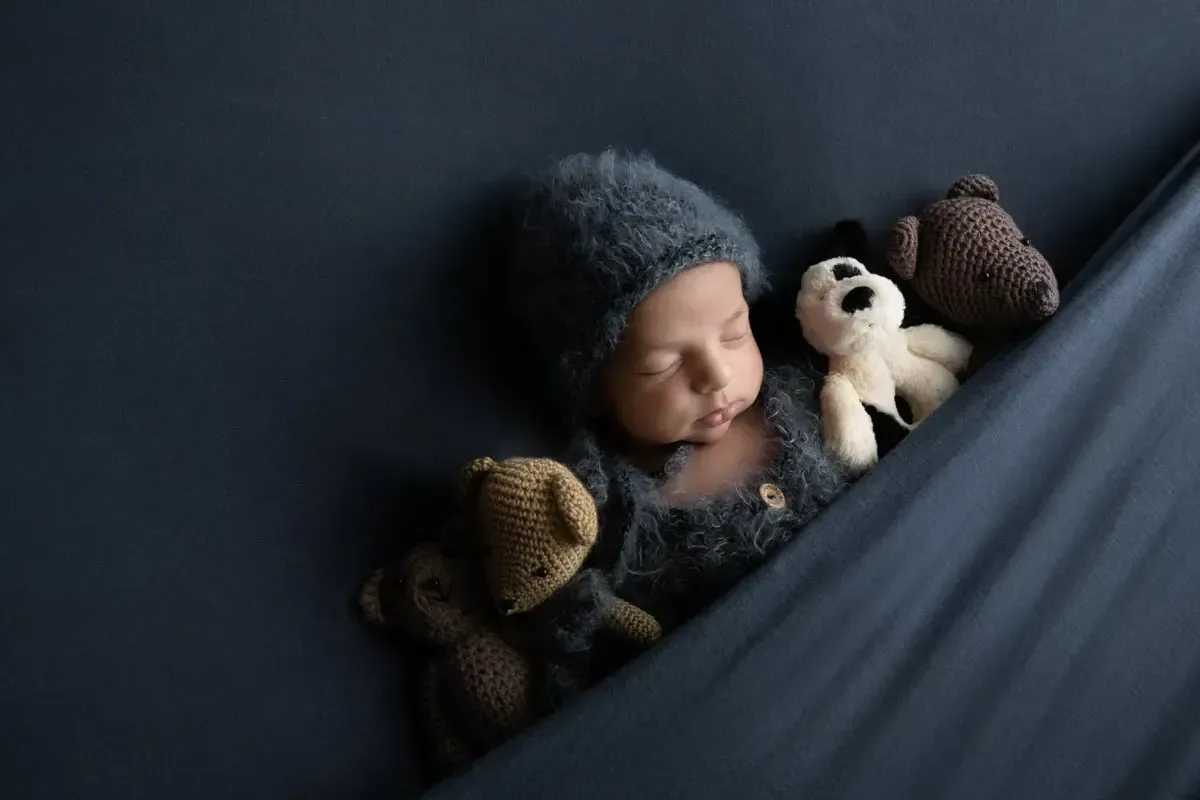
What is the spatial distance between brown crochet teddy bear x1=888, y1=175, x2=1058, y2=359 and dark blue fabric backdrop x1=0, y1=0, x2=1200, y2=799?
2.6 inches

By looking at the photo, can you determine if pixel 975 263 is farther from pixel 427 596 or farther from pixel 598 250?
pixel 427 596

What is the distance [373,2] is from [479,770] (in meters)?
0.68

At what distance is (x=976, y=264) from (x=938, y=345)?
9 cm

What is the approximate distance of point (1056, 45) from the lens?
3.45ft

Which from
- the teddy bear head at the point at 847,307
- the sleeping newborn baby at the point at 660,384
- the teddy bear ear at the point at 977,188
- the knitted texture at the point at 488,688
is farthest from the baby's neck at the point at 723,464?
the teddy bear ear at the point at 977,188

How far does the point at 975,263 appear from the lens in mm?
948

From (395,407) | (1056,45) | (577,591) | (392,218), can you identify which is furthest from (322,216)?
(1056,45)

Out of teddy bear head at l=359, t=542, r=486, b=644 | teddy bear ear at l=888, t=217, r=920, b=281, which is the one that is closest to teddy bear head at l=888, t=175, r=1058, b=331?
teddy bear ear at l=888, t=217, r=920, b=281

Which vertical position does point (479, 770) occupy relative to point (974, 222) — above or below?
below

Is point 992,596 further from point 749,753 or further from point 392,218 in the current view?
point 392,218

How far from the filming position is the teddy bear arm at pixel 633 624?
34.1 inches

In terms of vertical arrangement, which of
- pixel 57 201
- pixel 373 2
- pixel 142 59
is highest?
pixel 373 2

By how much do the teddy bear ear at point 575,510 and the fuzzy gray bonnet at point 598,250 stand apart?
0.43 feet

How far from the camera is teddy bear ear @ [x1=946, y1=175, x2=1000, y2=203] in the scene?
1011 mm
